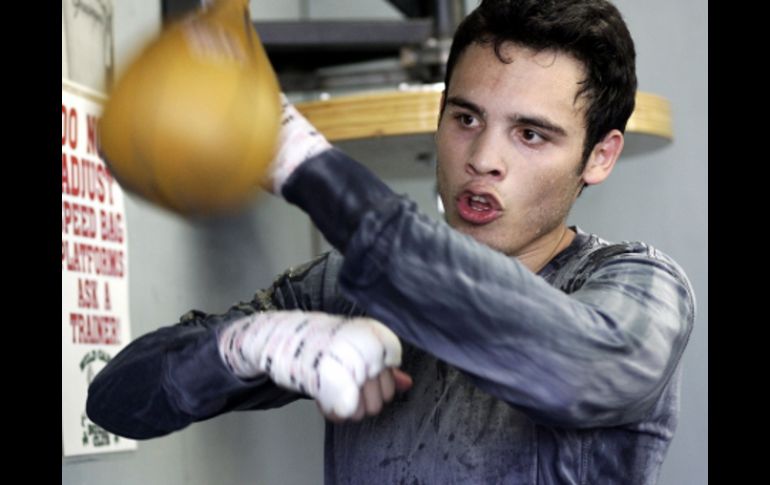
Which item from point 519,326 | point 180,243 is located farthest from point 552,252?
point 180,243

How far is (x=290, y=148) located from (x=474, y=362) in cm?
25

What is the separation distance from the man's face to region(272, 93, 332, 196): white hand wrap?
373mm

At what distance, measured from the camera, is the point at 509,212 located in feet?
4.71

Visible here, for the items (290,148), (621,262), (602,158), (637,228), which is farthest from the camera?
(637,228)

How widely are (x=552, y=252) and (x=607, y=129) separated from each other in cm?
17

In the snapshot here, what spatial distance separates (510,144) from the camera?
142 cm

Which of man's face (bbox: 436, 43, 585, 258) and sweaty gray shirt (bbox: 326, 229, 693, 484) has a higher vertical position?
man's face (bbox: 436, 43, 585, 258)

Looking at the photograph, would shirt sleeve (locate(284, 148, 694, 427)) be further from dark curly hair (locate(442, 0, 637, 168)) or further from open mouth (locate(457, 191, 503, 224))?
dark curly hair (locate(442, 0, 637, 168))

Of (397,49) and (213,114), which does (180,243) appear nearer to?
(397,49)

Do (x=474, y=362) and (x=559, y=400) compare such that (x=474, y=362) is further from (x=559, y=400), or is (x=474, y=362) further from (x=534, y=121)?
(x=534, y=121)

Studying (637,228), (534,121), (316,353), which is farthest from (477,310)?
(637,228)

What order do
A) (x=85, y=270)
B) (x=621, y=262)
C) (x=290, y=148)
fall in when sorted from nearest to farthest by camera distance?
(x=290, y=148), (x=621, y=262), (x=85, y=270)

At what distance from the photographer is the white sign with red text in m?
2.13

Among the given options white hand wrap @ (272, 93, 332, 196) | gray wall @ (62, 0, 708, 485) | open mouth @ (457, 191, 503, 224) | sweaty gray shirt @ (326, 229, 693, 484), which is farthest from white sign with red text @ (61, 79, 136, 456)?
white hand wrap @ (272, 93, 332, 196)
